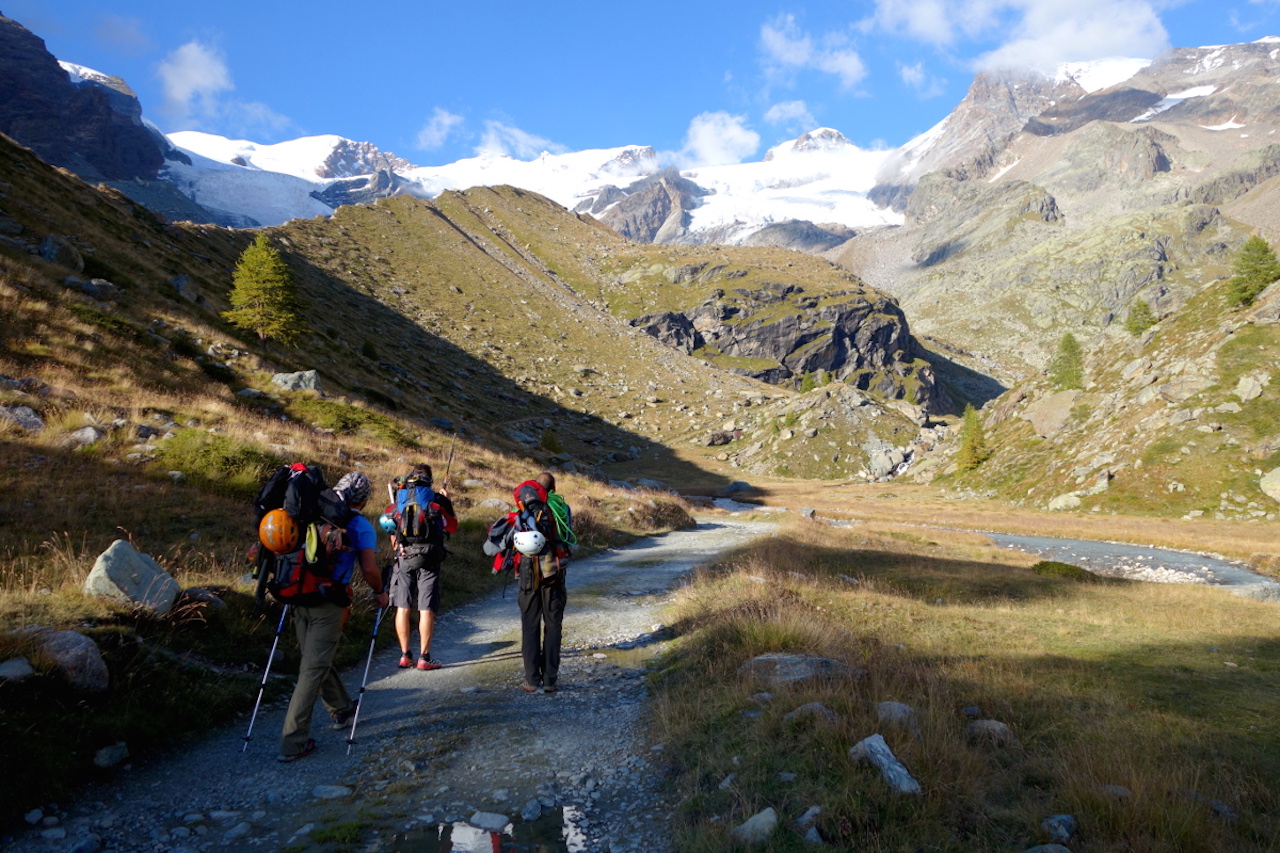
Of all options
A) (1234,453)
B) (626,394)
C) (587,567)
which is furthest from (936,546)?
(626,394)

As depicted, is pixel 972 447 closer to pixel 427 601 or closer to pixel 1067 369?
pixel 1067 369

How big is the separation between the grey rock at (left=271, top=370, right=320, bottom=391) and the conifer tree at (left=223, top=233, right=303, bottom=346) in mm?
10008

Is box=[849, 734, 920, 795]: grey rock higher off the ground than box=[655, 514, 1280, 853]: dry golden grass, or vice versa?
box=[849, 734, 920, 795]: grey rock

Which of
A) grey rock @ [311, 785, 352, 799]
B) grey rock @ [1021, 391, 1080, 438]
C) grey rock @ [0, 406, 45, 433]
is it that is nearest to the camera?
grey rock @ [311, 785, 352, 799]

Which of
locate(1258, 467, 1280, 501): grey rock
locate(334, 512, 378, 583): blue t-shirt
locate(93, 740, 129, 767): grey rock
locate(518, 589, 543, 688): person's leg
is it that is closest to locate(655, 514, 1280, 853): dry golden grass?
locate(518, 589, 543, 688): person's leg

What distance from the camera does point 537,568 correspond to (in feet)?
29.1

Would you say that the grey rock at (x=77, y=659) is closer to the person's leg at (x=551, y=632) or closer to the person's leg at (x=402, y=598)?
the person's leg at (x=402, y=598)

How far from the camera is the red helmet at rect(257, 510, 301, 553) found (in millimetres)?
6539

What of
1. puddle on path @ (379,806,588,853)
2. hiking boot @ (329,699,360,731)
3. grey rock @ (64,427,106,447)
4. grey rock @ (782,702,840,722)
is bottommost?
puddle on path @ (379,806,588,853)

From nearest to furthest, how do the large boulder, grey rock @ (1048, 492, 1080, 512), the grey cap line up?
the grey cap, the large boulder, grey rock @ (1048, 492, 1080, 512)

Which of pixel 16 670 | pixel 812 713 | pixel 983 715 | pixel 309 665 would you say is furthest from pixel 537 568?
pixel 983 715

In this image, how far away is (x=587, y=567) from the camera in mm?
20469

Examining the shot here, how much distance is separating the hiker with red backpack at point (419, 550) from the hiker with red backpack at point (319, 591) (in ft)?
7.84

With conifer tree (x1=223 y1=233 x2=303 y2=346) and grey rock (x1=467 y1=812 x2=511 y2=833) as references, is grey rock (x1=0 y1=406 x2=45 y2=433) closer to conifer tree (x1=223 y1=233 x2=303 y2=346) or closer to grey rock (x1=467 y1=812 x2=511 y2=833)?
grey rock (x1=467 y1=812 x2=511 y2=833)
